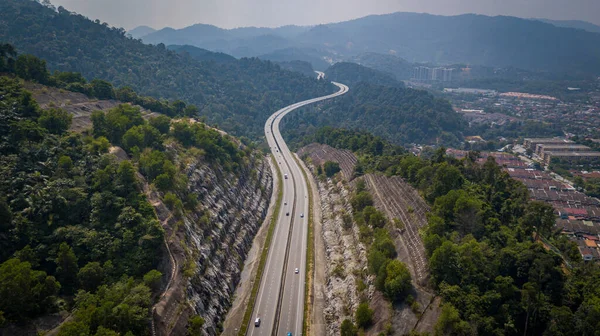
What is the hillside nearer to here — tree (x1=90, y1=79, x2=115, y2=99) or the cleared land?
tree (x1=90, y1=79, x2=115, y2=99)

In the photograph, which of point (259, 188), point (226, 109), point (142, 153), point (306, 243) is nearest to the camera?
point (142, 153)

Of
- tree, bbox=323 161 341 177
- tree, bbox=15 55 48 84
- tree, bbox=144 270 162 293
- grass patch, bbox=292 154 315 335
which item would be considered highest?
tree, bbox=15 55 48 84

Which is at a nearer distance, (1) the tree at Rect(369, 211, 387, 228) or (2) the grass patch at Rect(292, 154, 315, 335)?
(2) the grass patch at Rect(292, 154, 315, 335)

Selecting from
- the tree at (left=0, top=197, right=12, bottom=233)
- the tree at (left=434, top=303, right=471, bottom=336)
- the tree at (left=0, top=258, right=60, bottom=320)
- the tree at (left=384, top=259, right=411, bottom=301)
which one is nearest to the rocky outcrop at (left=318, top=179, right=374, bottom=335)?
the tree at (left=384, top=259, right=411, bottom=301)

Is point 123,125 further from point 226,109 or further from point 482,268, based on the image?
point 226,109

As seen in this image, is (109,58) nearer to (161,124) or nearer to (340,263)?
(161,124)

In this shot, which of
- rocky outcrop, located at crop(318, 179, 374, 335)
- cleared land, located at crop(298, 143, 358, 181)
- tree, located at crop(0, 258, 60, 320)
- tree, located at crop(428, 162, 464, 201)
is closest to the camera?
tree, located at crop(0, 258, 60, 320)

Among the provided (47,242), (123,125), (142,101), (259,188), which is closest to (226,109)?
(142,101)
